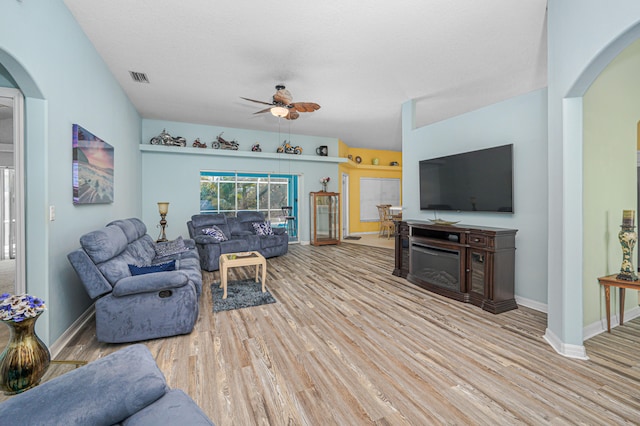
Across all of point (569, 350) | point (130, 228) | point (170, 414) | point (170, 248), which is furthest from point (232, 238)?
point (569, 350)

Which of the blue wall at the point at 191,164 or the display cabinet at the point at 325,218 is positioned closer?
the blue wall at the point at 191,164

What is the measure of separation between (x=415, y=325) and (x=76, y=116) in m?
3.91

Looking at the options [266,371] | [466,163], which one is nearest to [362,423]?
[266,371]

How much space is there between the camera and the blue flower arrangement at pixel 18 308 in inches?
47.6

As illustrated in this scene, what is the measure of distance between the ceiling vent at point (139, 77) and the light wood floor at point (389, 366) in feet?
10.8

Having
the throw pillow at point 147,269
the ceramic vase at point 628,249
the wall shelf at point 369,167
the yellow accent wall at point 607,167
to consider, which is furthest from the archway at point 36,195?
the wall shelf at point 369,167

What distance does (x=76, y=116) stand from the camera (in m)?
2.74

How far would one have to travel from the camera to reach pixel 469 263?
11.0 ft

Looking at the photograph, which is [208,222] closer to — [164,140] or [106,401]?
[164,140]

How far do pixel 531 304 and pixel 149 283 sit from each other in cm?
398

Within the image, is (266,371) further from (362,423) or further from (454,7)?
(454,7)

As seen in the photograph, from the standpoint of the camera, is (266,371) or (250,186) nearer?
(266,371)

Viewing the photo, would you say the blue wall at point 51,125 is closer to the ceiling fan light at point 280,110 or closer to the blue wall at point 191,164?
the ceiling fan light at point 280,110

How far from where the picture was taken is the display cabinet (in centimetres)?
750
